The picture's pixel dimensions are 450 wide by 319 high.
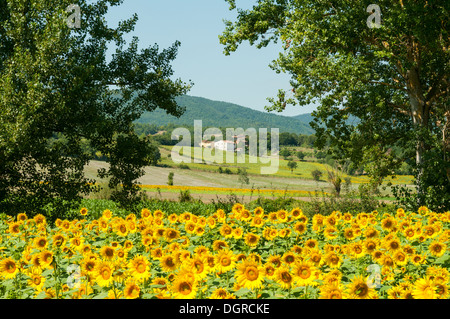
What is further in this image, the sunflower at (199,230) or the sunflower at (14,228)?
the sunflower at (14,228)

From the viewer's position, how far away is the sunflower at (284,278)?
3.62 metres

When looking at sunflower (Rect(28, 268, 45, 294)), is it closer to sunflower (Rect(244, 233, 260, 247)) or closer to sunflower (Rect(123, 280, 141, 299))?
sunflower (Rect(123, 280, 141, 299))

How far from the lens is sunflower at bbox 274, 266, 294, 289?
3.62 metres

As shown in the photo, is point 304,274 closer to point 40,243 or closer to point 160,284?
point 160,284

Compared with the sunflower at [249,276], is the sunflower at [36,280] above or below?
below

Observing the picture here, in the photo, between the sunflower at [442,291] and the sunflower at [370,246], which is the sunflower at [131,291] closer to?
the sunflower at [442,291]

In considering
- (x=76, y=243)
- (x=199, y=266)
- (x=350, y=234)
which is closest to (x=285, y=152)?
(x=350, y=234)

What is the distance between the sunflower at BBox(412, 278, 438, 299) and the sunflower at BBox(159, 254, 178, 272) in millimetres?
2101

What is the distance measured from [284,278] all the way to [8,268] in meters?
2.68

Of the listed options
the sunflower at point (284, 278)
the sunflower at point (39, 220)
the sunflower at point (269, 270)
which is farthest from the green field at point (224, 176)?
the sunflower at point (284, 278)

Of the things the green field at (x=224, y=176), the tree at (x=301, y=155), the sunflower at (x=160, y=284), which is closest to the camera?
the sunflower at (x=160, y=284)

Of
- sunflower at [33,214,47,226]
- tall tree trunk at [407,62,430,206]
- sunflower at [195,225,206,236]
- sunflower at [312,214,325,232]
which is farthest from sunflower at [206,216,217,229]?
tall tree trunk at [407,62,430,206]

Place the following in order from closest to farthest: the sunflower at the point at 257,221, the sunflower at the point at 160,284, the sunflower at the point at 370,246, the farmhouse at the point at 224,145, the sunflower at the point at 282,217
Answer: the sunflower at the point at 160,284 → the sunflower at the point at 370,246 → the sunflower at the point at 257,221 → the sunflower at the point at 282,217 → the farmhouse at the point at 224,145
